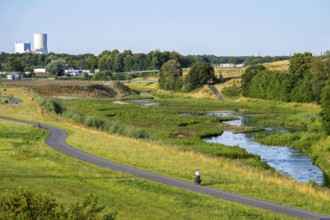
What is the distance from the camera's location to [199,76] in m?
150

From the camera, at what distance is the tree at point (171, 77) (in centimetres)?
16050

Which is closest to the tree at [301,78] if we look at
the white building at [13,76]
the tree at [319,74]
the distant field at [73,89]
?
the tree at [319,74]

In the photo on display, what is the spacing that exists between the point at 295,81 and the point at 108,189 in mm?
86406

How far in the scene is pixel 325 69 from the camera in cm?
9656

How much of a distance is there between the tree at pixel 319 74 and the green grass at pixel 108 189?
66.5 meters

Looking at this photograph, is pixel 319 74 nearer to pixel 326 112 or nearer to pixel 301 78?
pixel 301 78

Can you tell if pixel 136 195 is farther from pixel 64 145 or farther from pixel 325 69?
pixel 325 69

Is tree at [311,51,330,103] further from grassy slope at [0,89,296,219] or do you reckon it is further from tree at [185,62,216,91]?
grassy slope at [0,89,296,219]

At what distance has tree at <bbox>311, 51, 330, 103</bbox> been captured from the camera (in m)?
96.3

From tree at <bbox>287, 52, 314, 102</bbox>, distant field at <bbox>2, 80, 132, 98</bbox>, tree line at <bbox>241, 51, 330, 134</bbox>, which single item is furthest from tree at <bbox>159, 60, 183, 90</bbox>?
tree at <bbox>287, 52, 314, 102</bbox>

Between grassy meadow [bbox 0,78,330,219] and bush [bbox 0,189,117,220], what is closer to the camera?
bush [bbox 0,189,117,220]

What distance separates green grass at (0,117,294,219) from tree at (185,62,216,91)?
11276 cm

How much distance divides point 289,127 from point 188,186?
5001cm

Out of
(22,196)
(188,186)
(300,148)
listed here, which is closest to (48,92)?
(300,148)
